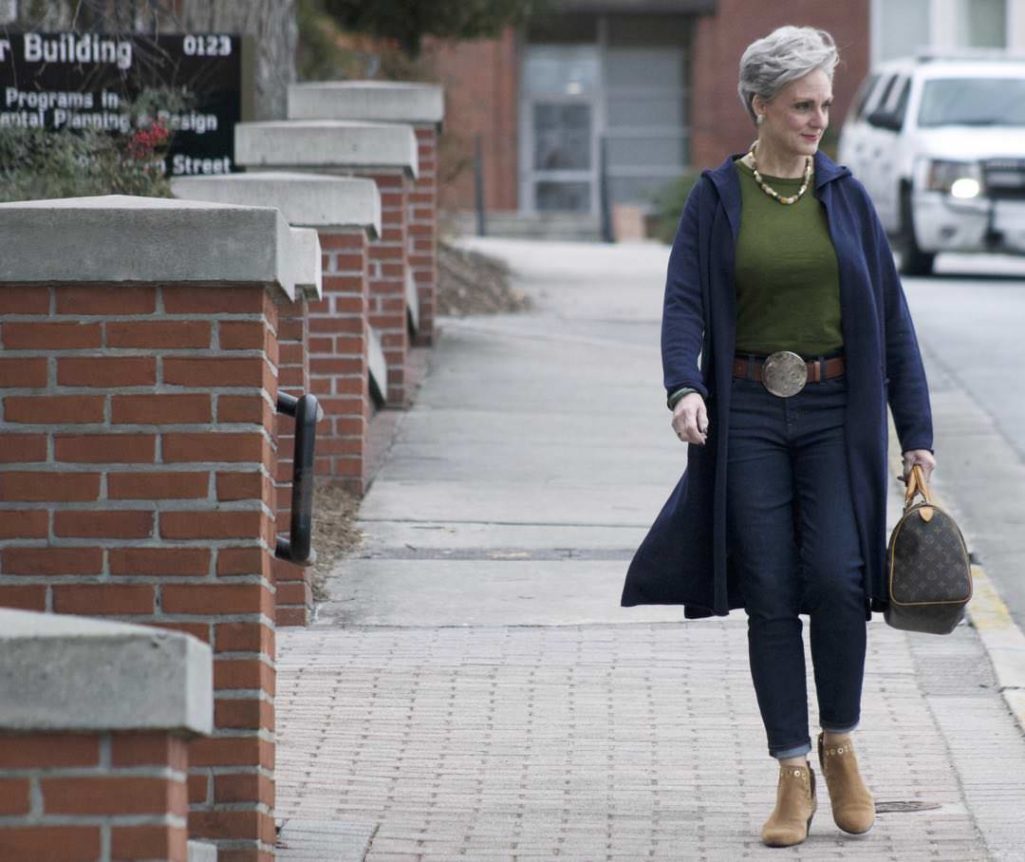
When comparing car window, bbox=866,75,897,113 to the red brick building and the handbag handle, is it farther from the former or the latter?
the handbag handle

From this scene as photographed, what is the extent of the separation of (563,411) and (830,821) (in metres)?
5.99

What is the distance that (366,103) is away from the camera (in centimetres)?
1209

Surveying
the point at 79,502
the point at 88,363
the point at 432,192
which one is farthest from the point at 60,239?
the point at 432,192

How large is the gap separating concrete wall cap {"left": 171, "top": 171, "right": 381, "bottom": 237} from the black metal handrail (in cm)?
385

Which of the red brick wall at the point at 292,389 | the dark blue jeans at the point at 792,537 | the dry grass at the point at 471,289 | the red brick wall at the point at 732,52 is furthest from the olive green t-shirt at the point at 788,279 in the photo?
the red brick wall at the point at 732,52

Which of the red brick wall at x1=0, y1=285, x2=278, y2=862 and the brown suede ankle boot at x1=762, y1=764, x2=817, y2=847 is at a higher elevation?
the red brick wall at x1=0, y1=285, x2=278, y2=862

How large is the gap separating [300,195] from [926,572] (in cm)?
417

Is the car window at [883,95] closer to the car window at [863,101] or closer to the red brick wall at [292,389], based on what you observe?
the car window at [863,101]

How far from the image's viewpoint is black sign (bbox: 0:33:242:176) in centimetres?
962

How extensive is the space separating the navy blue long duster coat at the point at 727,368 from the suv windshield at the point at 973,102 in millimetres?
14229

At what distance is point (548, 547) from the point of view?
26.6ft

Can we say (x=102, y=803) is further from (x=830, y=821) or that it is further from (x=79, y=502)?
(x=830, y=821)

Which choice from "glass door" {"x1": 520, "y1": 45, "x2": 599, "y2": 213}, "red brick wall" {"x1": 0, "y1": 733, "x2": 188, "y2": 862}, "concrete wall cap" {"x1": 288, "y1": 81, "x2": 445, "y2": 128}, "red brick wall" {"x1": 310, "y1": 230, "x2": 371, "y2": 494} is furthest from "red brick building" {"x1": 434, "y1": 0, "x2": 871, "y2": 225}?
"red brick wall" {"x1": 0, "y1": 733, "x2": 188, "y2": 862}

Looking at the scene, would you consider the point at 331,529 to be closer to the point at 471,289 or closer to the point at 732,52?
the point at 471,289
